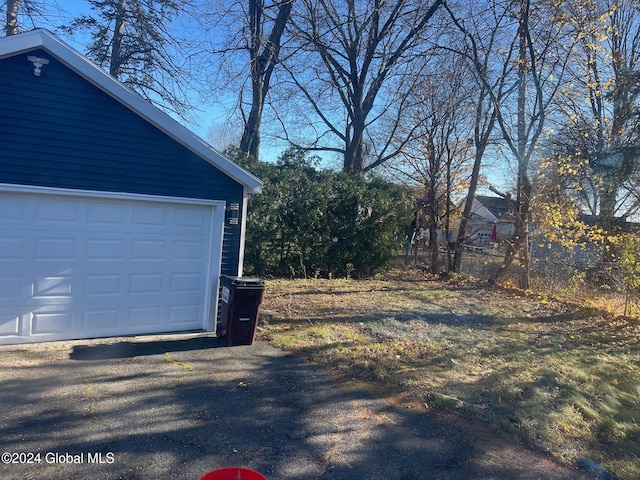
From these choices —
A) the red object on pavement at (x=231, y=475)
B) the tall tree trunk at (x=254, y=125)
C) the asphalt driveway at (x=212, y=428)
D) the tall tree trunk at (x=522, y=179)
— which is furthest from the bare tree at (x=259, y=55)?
the red object on pavement at (x=231, y=475)

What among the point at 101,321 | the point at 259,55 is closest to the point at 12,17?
the point at 259,55

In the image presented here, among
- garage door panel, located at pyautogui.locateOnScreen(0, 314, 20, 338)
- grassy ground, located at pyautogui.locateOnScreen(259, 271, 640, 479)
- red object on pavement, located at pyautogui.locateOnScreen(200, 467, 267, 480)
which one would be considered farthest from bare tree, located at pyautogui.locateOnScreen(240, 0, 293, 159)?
red object on pavement, located at pyautogui.locateOnScreen(200, 467, 267, 480)

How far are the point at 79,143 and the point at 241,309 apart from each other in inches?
129

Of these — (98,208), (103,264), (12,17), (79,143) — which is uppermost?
(12,17)

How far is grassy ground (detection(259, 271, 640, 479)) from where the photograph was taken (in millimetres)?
4586

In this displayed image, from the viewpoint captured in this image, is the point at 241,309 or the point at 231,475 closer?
the point at 231,475

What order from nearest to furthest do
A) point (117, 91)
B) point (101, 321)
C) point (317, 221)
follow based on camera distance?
point (117, 91) < point (101, 321) < point (317, 221)

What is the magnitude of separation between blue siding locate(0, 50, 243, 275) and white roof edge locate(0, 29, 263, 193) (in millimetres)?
122

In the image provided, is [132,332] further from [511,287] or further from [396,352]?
[511,287]

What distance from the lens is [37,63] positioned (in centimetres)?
578

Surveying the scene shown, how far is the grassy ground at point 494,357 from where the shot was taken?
4586 mm

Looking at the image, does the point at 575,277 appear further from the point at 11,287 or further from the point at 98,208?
the point at 11,287

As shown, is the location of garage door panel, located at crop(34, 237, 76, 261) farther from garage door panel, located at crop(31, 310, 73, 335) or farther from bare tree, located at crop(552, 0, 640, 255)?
bare tree, located at crop(552, 0, 640, 255)

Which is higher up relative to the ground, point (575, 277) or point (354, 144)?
point (354, 144)
